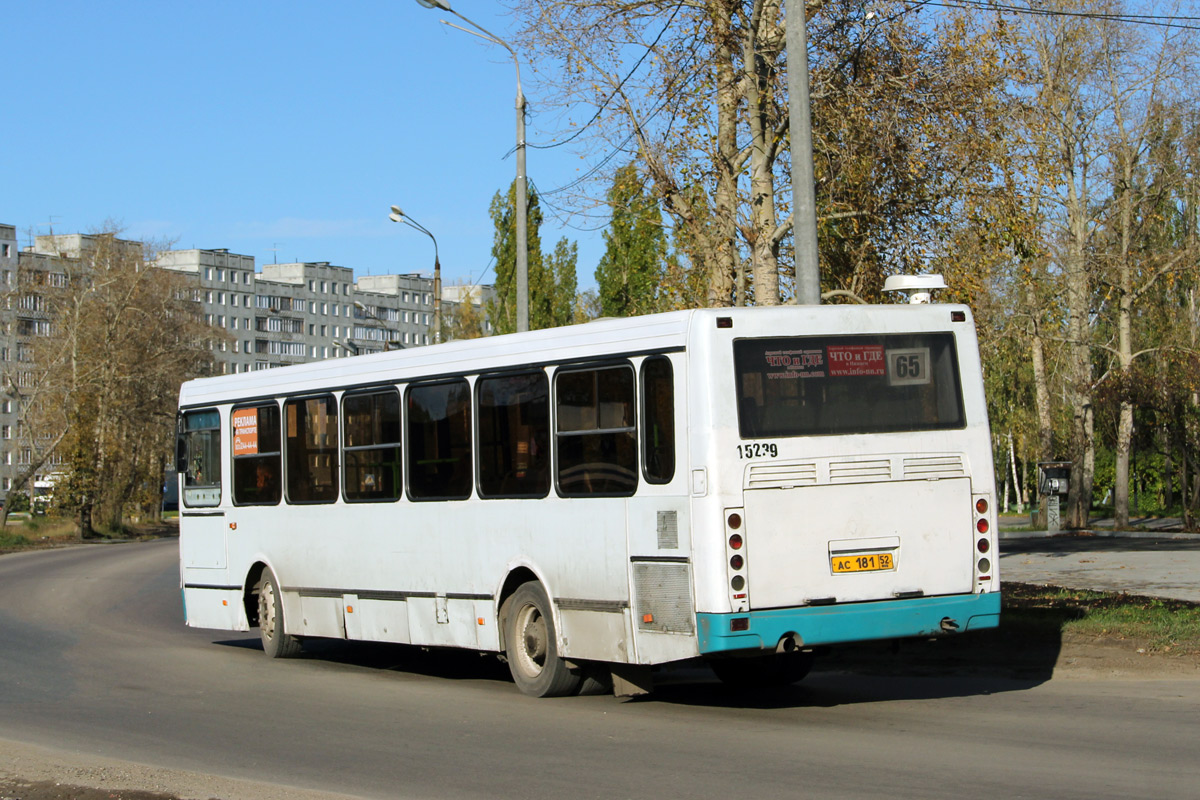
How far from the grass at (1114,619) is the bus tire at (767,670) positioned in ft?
8.25

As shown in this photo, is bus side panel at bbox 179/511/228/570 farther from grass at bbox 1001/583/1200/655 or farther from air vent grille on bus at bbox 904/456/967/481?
air vent grille on bus at bbox 904/456/967/481

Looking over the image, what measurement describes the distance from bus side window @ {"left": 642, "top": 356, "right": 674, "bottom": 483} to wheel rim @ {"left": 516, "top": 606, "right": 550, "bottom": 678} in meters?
1.98

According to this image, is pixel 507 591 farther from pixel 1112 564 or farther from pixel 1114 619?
pixel 1112 564

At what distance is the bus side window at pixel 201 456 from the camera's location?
1645cm

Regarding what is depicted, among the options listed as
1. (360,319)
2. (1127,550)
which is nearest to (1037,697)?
(1127,550)

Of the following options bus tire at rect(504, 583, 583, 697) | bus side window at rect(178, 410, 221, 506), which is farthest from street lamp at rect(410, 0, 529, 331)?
bus tire at rect(504, 583, 583, 697)

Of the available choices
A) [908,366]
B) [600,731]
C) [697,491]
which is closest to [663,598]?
[697,491]

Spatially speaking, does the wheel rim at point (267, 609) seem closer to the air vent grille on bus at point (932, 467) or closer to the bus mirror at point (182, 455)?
the bus mirror at point (182, 455)

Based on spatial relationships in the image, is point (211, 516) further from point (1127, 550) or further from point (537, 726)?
point (1127, 550)

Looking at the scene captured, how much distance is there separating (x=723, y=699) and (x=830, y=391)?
9.33 feet

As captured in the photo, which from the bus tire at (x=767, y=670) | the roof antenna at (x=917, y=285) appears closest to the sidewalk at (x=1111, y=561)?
the bus tire at (x=767, y=670)

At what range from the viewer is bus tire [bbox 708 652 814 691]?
38.9ft

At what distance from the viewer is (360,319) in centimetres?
18688

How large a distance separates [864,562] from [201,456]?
366 inches
